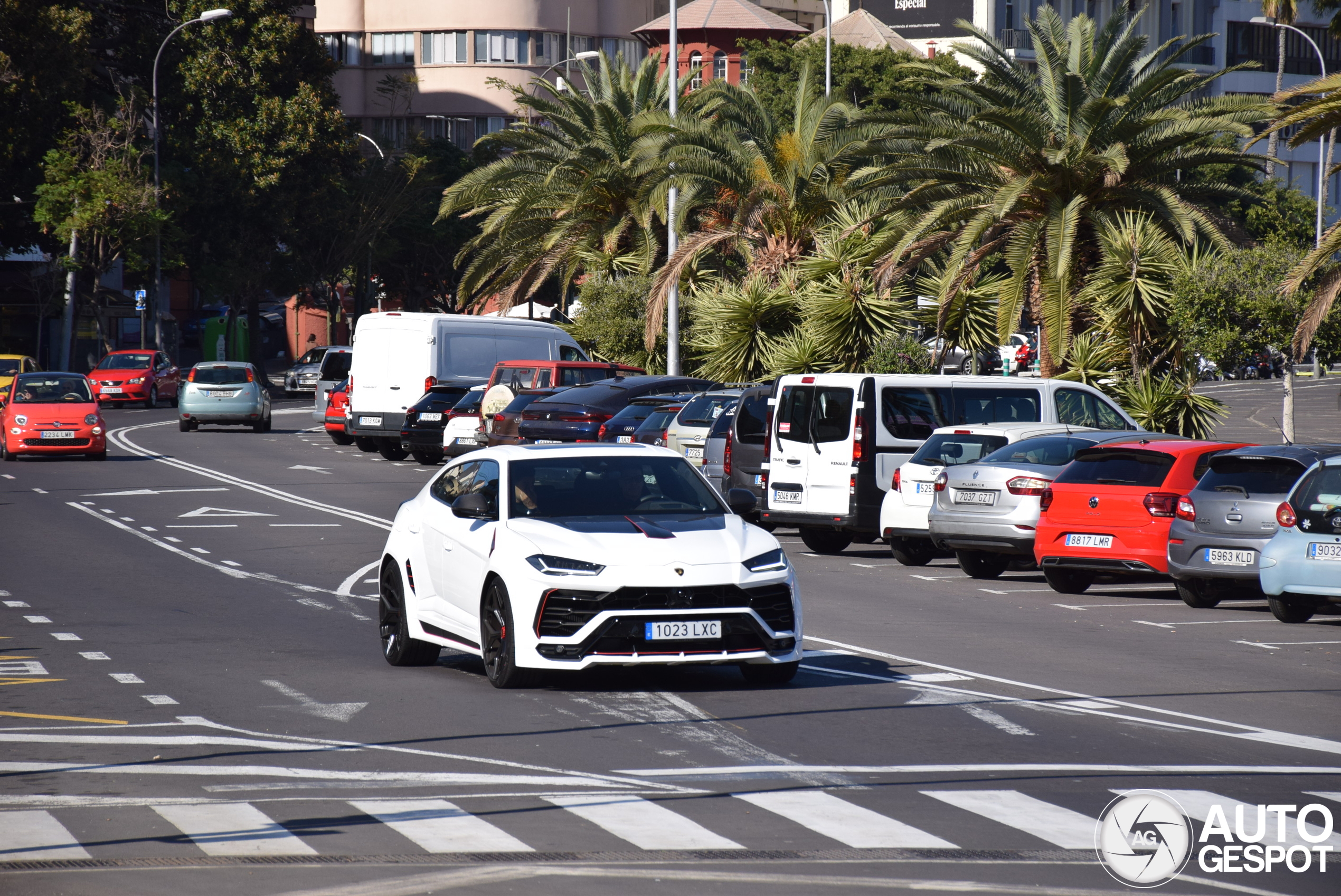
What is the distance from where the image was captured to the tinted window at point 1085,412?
69.8ft

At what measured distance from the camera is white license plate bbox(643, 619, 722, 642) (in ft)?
34.8

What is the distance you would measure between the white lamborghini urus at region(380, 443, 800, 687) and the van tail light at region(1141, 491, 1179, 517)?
240 inches

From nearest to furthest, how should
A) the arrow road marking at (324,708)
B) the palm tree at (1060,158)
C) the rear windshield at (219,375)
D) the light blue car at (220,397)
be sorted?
the arrow road marking at (324,708) → the palm tree at (1060,158) → the light blue car at (220,397) → the rear windshield at (219,375)

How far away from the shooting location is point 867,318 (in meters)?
31.7

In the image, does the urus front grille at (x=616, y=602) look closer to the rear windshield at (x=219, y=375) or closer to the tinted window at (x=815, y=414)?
the tinted window at (x=815, y=414)

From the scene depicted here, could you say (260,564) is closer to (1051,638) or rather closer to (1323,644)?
(1051,638)

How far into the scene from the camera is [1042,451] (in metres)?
18.7

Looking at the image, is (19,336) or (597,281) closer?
(597,281)

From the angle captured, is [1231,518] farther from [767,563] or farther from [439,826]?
[439,826]

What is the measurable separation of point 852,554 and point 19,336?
5560 cm

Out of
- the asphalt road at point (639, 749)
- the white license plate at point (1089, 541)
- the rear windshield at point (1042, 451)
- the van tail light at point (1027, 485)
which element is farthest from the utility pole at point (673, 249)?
the asphalt road at point (639, 749)

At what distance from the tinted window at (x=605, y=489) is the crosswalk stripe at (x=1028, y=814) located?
3.74m

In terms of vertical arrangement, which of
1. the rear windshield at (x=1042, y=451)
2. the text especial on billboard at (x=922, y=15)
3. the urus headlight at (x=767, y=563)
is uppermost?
the text especial on billboard at (x=922, y=15)

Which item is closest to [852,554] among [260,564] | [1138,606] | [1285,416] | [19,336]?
[1138,606]
